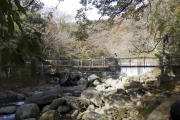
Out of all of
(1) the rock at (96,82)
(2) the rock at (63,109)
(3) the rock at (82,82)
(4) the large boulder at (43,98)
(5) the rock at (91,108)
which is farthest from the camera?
(3) the rock at (82,82)

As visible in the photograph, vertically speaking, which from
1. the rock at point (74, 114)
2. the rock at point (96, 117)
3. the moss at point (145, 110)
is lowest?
the rock at point (74, 114)

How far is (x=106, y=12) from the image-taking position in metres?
5.52

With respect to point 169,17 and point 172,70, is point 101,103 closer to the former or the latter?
point 169,17

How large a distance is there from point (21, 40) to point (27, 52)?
5 centimetres

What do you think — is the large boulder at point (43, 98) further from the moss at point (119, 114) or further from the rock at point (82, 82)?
the rock at point (82, 82)

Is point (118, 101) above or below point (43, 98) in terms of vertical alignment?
above

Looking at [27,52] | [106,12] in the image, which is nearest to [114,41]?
[106,12]

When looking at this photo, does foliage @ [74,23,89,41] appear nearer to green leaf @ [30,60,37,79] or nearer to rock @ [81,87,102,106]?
rock @ [81,87,102,106]

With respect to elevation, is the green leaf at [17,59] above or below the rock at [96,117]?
above

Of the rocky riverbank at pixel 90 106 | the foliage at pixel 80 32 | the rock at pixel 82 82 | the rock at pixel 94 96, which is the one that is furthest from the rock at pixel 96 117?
the rock at pixel 82 82

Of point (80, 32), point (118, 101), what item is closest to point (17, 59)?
point (80, 32)

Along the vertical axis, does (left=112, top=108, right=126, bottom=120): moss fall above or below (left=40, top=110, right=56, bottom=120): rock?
above

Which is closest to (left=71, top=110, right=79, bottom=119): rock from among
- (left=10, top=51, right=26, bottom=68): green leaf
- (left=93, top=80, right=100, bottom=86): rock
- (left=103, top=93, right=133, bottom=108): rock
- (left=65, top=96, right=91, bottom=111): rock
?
(left=65, top=96, right=91, bottom=111): rock

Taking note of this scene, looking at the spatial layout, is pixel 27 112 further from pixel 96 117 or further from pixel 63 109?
pixel 96 117
